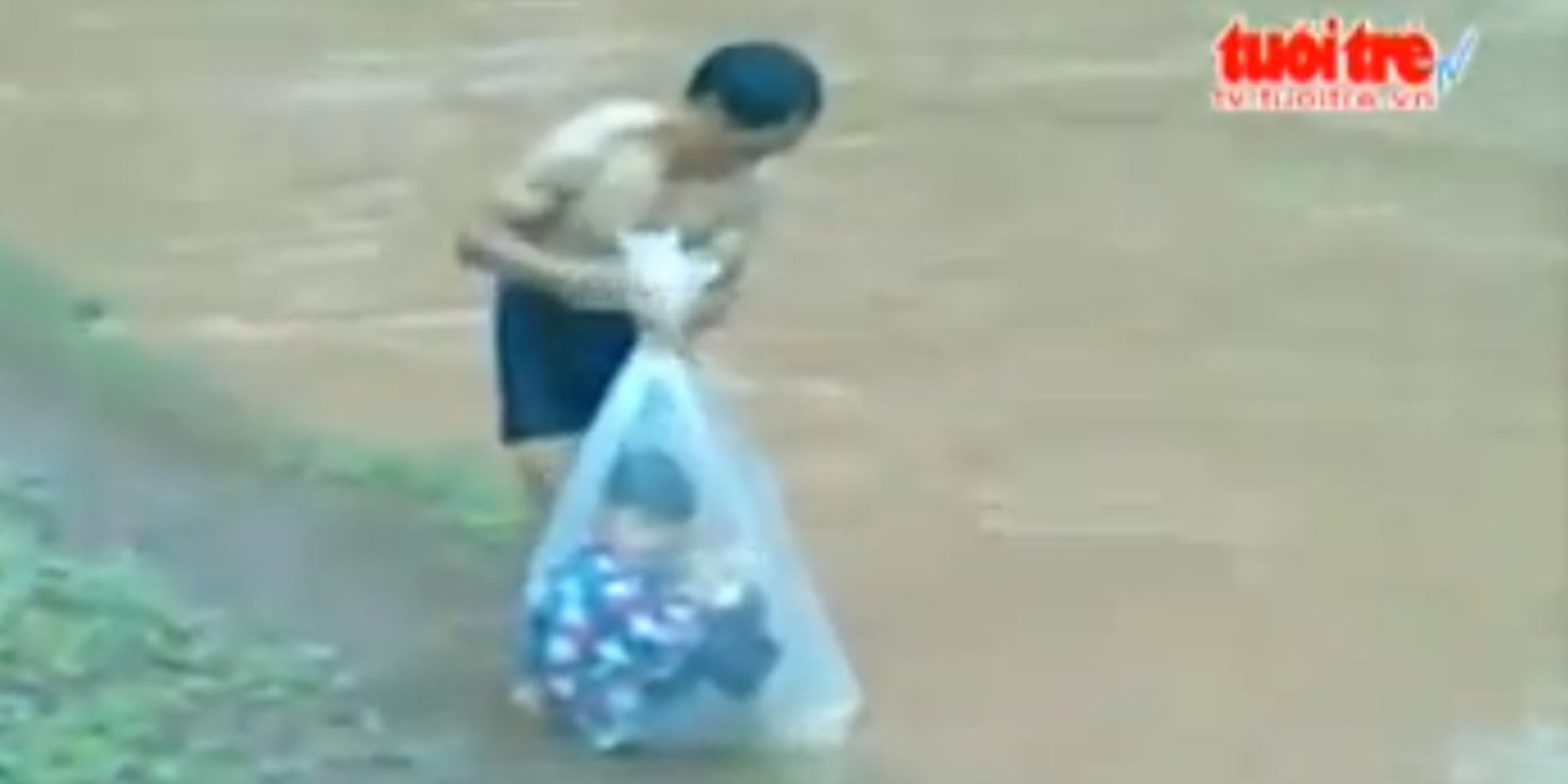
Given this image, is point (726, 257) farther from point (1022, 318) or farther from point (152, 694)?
point (1022, 318)

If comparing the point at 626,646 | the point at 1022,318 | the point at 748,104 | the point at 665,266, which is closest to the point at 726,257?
the point at 665,266

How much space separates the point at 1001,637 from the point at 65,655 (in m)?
1.40

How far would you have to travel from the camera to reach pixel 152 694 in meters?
4.29

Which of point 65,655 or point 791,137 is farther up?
point 791,137

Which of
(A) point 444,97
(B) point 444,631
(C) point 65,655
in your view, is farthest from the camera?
(A) point 444,97

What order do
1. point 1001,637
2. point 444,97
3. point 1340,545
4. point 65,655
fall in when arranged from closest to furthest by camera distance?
point 65,655 < point 1001,637 < point 1340,545 < point 444,97

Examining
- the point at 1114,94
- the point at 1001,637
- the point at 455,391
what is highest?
the point at 1114,94

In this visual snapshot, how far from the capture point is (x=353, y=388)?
19.6 ft

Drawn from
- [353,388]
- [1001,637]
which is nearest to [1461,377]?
[1001,637]

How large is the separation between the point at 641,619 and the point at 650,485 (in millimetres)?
163

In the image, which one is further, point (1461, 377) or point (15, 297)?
point (1461, 377)

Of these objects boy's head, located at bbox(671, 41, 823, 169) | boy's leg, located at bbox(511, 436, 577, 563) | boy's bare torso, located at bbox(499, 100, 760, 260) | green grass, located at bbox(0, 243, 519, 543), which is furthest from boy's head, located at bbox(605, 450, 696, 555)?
green grass, located at bbox(0, 243, 519, 543)

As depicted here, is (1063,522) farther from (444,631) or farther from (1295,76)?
(1295,76)

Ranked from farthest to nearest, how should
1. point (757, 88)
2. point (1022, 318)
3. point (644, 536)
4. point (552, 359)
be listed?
point (1022, 318) → point (552, 359) → point (644, 536) → point (757, 88)
